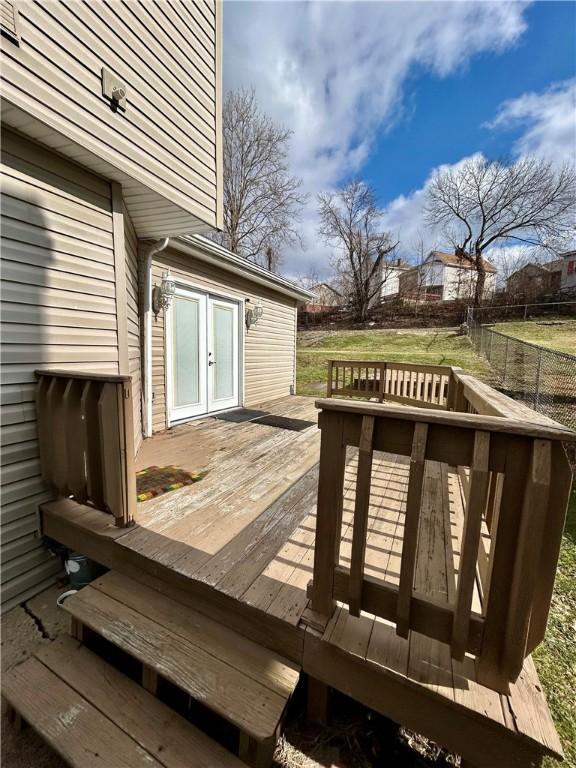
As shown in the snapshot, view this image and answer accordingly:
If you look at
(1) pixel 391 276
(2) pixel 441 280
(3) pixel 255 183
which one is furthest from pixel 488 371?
(2) pixel 441 280

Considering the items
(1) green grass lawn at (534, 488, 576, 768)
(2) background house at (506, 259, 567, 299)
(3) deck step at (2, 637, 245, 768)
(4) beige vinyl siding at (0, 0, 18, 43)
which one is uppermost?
(2) background house at (506, 259, 567, 299)

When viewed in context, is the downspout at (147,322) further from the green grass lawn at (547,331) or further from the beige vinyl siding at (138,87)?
the green grass lawn at (547,331)

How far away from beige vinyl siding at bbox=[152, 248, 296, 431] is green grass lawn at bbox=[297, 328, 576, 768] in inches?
73.7

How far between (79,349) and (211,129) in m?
2.84

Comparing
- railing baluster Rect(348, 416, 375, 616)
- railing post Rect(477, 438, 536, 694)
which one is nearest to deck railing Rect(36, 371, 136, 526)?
railing baluster Rect(348, 416, 375, 616)

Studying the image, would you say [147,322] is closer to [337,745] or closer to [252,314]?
[252,314]

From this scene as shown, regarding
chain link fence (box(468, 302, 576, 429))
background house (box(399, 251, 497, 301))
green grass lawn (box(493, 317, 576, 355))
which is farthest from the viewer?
background house (box(399, 251, 497, 301))

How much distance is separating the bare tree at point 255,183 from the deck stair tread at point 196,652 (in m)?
14.7

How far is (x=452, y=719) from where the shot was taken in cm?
123

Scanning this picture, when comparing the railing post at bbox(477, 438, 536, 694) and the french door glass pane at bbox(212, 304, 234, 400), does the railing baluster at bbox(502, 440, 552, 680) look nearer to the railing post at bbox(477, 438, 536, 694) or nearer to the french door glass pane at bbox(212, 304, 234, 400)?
the railing post at bbox(477, 438, 536, 694)

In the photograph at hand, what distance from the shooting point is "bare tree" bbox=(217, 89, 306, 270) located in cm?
1383

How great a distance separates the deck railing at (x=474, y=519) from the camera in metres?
1.08

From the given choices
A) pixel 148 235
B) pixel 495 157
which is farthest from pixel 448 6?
pixel 495 157

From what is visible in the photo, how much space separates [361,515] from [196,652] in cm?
105
